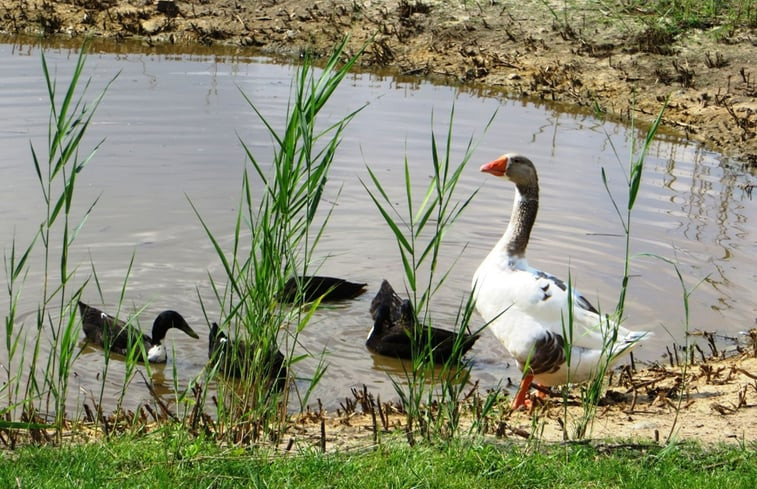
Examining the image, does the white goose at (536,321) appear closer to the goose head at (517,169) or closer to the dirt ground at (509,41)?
the goose head at (517,169)

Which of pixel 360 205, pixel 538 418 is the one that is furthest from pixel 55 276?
pixel 538 418

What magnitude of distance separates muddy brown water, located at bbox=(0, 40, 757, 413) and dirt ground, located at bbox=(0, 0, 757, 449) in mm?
604

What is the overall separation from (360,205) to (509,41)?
22.7 ft

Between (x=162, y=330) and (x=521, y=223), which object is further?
(x=162, y=330)

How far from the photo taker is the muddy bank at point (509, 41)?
1478cm

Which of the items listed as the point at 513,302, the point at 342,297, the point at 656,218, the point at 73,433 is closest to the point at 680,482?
the point at 513,302

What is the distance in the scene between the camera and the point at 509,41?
673 inches

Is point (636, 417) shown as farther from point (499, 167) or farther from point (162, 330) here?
point (162, 330)

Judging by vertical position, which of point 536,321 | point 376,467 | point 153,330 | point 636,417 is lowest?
point 153,330

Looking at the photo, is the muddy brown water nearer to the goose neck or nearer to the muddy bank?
the muddy bank

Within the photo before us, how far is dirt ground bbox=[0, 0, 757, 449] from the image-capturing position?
14.8 meters

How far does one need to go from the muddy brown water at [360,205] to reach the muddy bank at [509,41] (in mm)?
609

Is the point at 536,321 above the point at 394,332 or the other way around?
above

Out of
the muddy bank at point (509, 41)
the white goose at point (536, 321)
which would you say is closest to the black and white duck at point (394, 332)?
the white goose at point (536, 321)
